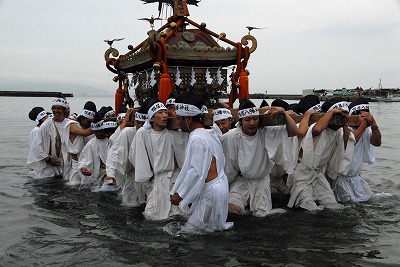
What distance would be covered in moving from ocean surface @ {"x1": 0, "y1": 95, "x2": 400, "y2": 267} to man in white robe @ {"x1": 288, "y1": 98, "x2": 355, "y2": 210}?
193 millimetres

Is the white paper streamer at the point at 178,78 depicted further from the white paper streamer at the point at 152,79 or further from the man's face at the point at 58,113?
the man's face at the point at 58,113

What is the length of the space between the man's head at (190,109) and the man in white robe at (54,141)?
3.87 m

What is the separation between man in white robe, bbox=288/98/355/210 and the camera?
19.9 feet

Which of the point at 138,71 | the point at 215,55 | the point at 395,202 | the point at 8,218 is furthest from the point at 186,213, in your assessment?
the point at 138,71

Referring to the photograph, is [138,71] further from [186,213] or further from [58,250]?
[58,250]

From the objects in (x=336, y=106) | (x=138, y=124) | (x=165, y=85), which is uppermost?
(x=165, y=85)

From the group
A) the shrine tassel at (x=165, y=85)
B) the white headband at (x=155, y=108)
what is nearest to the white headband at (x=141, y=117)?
the white headband at (x=155, y=108)

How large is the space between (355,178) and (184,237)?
2.98 meters

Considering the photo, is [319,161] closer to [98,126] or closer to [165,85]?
[165,85]

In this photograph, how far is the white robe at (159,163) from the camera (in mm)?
5785

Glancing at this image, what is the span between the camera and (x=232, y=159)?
231 inches

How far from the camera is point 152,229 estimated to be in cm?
553

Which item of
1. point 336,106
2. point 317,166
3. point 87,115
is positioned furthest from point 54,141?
point 336,106

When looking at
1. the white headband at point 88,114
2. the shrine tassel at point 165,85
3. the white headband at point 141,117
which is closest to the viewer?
the white headband at point 141,117
